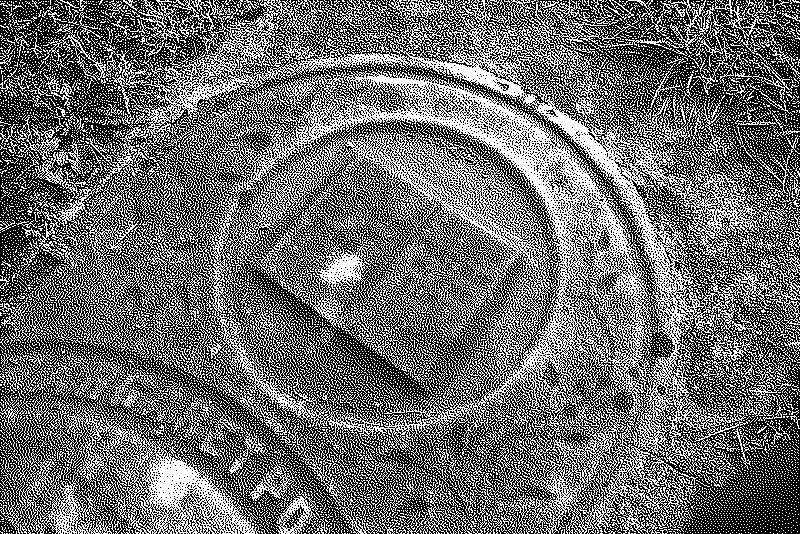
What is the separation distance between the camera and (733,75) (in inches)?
24.1

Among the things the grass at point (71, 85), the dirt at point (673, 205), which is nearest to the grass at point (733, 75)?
the dirt at point (673, 205)

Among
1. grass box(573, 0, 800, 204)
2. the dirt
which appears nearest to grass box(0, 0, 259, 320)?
the dirt

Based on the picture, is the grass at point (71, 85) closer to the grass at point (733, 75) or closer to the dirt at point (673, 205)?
the dirt at point (673, 205)

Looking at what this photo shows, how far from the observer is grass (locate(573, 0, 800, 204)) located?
61 cm

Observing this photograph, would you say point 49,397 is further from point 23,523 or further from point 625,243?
point 625,243

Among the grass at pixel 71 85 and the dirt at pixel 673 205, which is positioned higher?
the dirt at pixel 673 205

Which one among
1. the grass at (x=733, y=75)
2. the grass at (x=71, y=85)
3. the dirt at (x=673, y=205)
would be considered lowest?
the grass at (x=71, y=85)

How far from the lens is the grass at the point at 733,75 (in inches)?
24.0

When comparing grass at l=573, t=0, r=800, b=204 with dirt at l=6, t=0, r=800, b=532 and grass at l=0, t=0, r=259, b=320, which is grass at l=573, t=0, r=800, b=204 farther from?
grass at l=0, t=0, r=259, b=320

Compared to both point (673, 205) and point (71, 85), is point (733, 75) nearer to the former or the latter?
point (673, 205)

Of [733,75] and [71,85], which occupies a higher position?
[733,75]

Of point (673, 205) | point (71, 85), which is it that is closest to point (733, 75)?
point (673, 205)

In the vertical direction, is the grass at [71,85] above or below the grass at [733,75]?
below

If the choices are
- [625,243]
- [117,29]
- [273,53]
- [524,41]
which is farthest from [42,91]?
[625,243]
